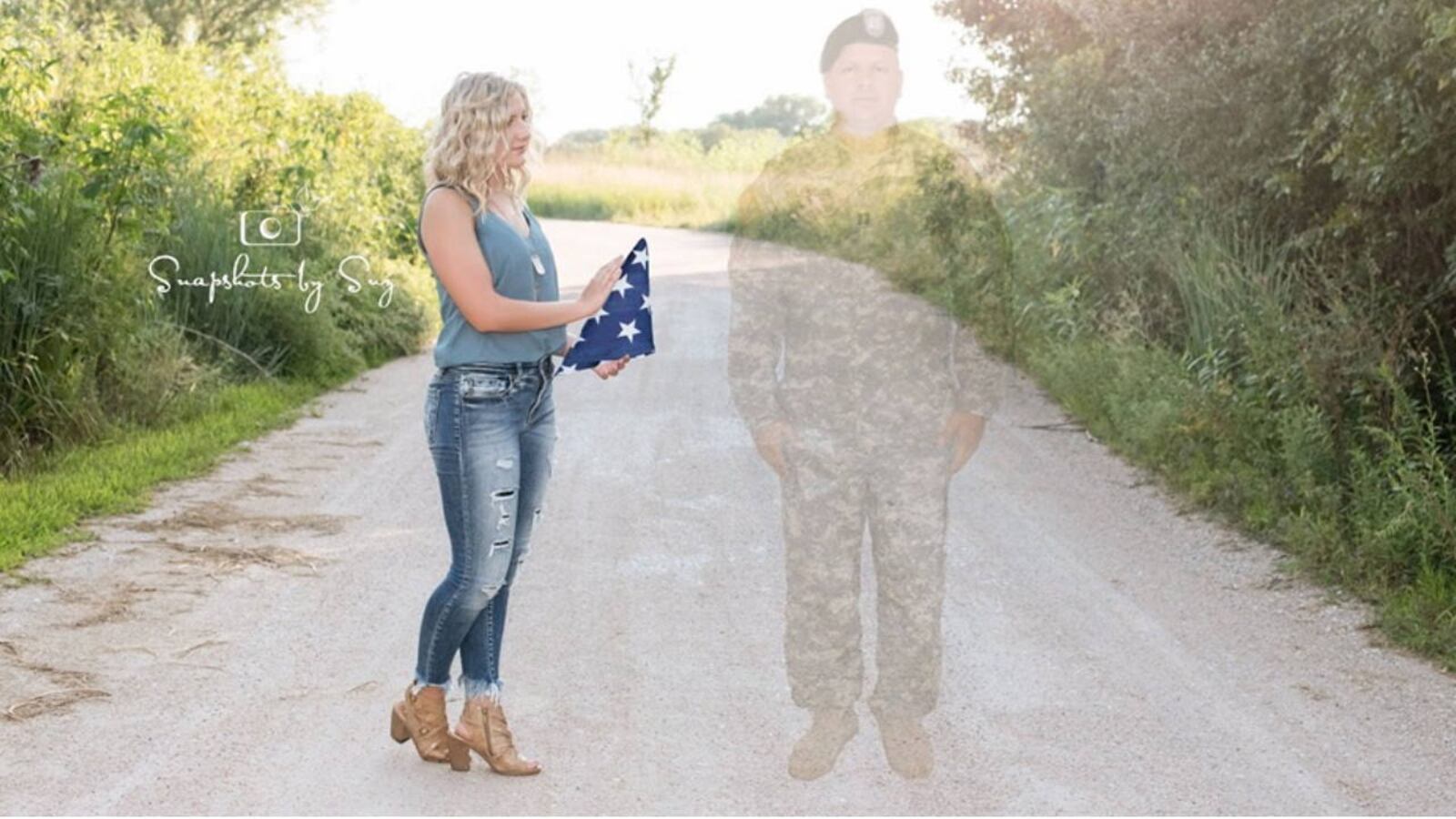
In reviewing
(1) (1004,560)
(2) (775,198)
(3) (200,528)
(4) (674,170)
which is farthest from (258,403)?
(4) (674,170)

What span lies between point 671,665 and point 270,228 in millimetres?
10161

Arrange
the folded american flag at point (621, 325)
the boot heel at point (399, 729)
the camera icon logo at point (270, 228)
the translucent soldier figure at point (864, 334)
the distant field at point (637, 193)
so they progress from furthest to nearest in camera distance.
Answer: the distant field at point (637, 193) → the camera icon logo at point (270, 228) → the boot heel at point (399, 729) → the folded american flag at point (621, 325) → the translucent soldier figure at point (864, 334)

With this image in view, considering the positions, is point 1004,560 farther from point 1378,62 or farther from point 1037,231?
→ point 1037,231

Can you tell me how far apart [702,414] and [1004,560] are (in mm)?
4820

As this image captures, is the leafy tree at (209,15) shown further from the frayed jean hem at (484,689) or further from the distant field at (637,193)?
the frayed jean hem at (484,689)

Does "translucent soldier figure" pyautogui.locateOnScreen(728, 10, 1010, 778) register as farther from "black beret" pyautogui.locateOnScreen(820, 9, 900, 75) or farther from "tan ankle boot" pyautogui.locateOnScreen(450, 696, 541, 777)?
"tan ankle boot" pyautogui.locateOnScreen(450, 696, 541, 777)

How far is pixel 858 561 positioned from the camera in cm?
486

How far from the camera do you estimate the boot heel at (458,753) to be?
5.10m

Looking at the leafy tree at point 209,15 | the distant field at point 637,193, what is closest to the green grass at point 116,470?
the leafy tree at point 209,15

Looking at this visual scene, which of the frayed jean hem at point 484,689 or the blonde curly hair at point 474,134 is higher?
the blonde curly hair at point 474,134

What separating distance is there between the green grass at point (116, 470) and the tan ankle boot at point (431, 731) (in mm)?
3447

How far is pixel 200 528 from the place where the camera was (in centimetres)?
886

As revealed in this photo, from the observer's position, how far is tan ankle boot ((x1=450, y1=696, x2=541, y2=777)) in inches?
199

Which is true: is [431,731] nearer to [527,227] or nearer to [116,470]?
[527,227]
